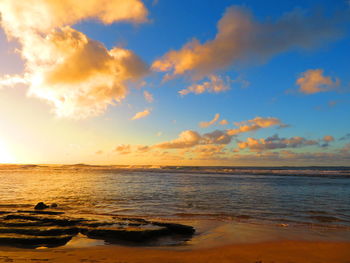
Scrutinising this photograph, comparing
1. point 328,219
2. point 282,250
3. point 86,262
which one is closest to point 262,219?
point 328,219

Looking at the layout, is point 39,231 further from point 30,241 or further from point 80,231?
point 80,231

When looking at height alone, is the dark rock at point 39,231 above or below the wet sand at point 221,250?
above

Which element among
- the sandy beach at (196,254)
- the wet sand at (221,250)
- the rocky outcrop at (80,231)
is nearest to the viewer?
the sandy beach at (196,254)

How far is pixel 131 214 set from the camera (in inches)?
640

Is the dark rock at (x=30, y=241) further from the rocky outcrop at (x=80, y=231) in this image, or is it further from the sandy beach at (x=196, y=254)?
the sandy beach at (x=196, y=254)

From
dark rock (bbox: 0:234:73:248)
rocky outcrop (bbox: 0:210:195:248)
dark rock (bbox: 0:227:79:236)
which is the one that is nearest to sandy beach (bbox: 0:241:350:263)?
dark rock (bbox: 0:234:73:248)

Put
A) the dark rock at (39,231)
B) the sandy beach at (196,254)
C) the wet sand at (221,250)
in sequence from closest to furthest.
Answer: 1. the sandy beach at (196,254)
2. the wet sand at (221,250)
3. the dark rock at (39,231)

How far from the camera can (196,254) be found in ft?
28.3

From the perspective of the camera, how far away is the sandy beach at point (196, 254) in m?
7.92

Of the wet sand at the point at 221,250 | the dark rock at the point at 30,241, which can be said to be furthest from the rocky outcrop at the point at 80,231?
the wet sand at the point at 221,250

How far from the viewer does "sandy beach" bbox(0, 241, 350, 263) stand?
7922mm

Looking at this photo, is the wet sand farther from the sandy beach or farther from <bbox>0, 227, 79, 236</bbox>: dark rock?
<bbox>0, 227, 79, 236</bbox>: dark rock

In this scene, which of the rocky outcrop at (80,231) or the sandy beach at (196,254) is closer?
the sandy beach at (196,254)

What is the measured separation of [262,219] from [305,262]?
7.14 metres
